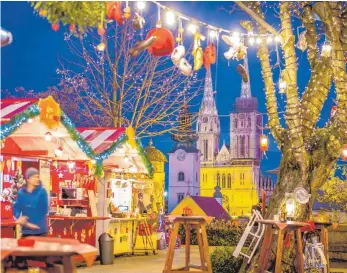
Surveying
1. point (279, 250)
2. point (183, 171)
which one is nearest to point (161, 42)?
point (279, 250)

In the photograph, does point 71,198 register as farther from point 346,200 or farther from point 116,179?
point 346,200

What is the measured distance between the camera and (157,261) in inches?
592

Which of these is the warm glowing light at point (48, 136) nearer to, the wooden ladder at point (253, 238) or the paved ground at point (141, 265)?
the paved ground at point (141, 265)

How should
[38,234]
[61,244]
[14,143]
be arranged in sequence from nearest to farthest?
[61,244]
[38,234]
[14,143]

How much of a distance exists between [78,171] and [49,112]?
12.7 ft

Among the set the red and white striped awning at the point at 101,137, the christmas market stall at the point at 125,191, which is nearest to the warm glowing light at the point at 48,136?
the red and white striped awning at the point at 101,137

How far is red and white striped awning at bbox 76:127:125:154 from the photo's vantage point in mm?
14312

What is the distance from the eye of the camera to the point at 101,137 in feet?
48.2

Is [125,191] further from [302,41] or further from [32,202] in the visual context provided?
[32,202]

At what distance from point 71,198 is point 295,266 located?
5917 mm

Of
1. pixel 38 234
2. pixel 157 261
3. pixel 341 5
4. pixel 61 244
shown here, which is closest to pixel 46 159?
pixel 157 261

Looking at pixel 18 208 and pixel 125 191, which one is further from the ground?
pixel 125 191

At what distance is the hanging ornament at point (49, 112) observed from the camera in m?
11.2

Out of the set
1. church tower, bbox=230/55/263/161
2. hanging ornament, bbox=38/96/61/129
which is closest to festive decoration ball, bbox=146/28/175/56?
hanging ornament, bbox=38/96/61/129
